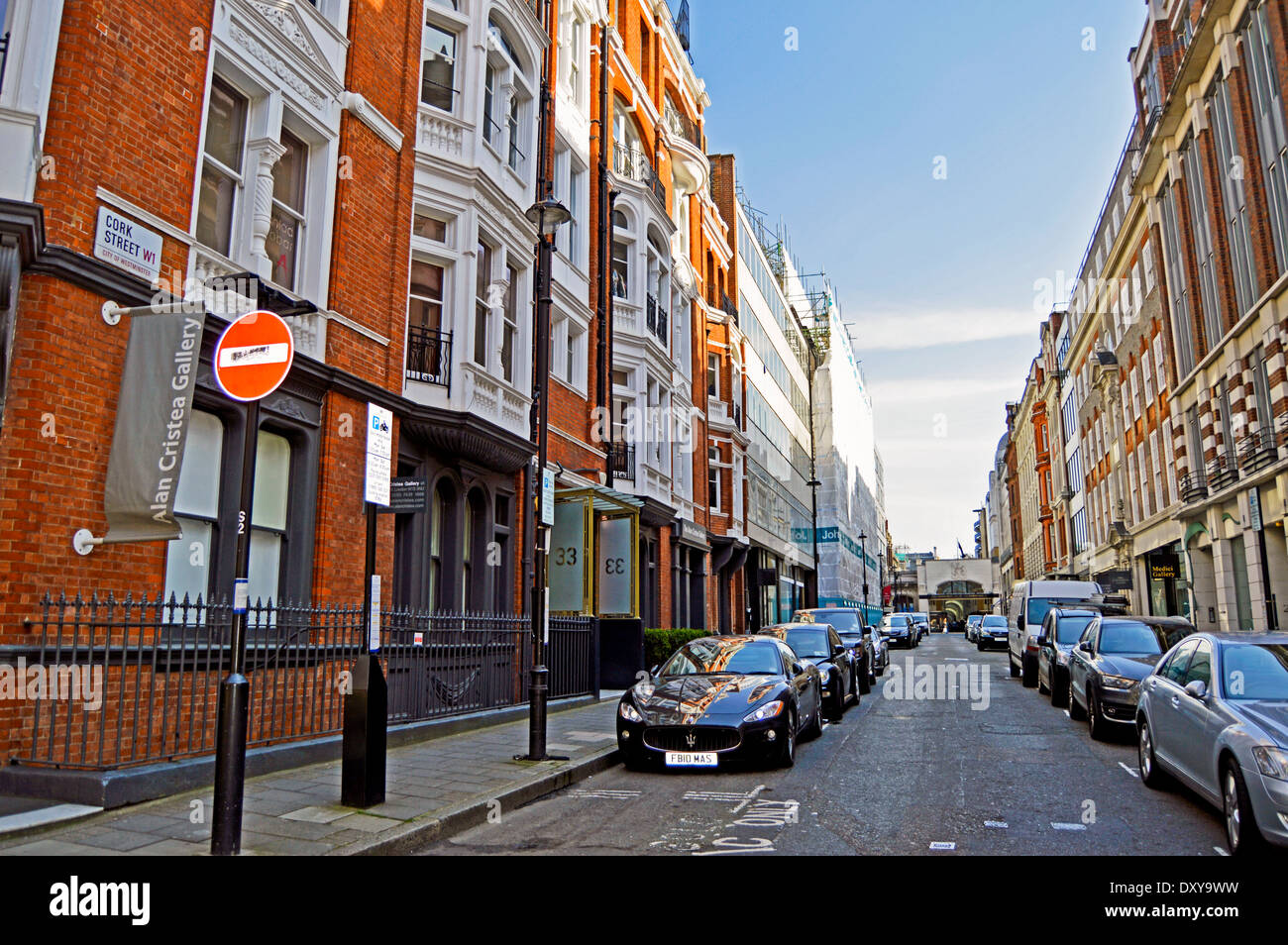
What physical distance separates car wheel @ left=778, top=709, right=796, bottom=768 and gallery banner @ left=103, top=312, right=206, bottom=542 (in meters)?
6.41

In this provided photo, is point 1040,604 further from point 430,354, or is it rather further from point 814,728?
point 430,354

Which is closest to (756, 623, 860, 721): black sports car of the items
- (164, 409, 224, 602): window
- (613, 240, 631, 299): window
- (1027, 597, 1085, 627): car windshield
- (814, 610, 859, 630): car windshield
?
(814, 610, 859, 630): car windshield

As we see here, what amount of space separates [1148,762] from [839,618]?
49.9 feet

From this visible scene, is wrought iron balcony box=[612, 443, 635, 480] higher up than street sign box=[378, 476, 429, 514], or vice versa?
wrought iron balcony box=[612, 443, 635, 480]

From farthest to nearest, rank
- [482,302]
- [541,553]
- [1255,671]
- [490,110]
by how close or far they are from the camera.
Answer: [490,110], [482,302], [541,553], [1255,671]

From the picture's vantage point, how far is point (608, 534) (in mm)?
19719

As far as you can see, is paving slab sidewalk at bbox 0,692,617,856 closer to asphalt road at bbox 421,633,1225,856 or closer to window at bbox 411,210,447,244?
asphalt road at bbox 421,633,1225,856

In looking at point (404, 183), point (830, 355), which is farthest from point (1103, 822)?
point (830, 355)

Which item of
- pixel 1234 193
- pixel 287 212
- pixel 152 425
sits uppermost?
pixel 1234 193

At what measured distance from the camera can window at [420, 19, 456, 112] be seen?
14.1 meters

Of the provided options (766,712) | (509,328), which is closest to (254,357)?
(766,712)

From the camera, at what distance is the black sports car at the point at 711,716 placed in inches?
374

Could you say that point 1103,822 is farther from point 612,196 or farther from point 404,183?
point 612,196

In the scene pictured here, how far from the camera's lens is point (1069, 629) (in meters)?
16.5
